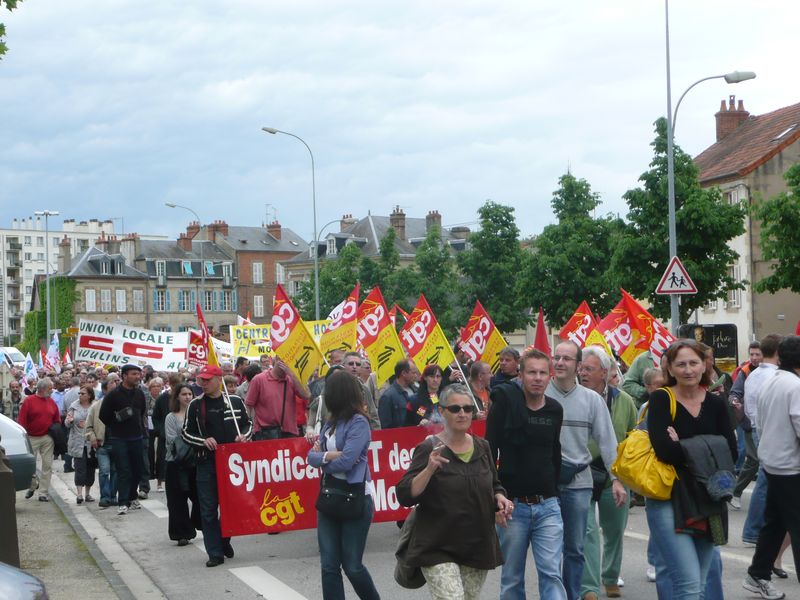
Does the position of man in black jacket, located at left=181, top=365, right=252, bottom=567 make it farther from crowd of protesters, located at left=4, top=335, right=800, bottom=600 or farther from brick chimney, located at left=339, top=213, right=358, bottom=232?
brick chimney, located at left=339, top=213, right=358, bottom=232

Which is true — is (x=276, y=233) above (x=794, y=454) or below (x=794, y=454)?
above

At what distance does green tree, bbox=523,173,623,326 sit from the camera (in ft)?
155

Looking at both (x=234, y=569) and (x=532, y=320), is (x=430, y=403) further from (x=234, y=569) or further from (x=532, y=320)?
(x=532, y=320)

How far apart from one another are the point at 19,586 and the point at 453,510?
2.04 m

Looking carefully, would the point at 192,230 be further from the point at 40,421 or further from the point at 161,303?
the point at 40,421

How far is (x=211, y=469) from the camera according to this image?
11094mm

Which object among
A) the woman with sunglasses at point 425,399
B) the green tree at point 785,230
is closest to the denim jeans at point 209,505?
the woman with sunglasses at point 425,399

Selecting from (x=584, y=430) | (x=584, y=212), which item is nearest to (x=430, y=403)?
(x=584, y=430)

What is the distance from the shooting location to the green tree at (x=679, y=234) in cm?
3294

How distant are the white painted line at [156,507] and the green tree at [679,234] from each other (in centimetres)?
1879

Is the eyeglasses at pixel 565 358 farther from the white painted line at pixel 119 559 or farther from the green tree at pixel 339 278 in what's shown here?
the green tree at pixel 339 278

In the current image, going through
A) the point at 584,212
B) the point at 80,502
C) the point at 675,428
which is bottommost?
the point at 80,502

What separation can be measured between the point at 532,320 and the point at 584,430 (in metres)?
53.1

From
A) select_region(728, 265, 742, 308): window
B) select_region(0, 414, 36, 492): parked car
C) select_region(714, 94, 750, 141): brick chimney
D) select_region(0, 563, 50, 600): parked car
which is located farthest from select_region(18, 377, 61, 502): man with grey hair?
select_region(714, 94, 750, 141): brick chimney
